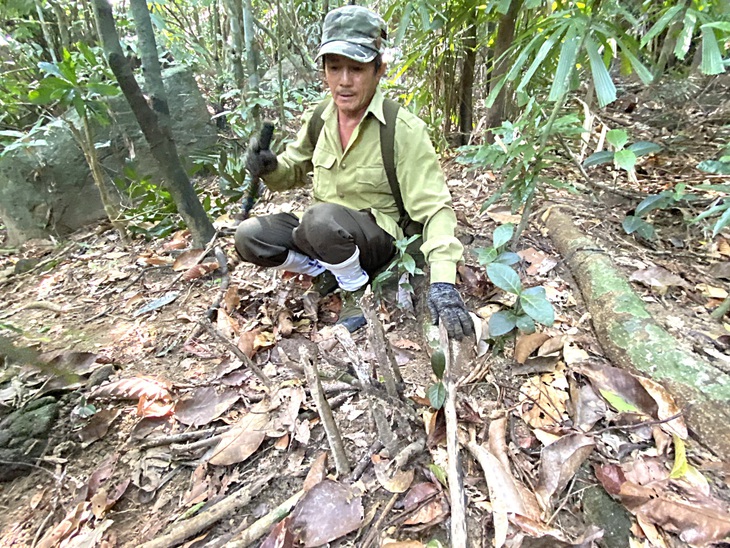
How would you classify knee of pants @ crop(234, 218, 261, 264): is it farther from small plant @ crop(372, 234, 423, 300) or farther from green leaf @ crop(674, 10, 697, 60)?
green leaf @ crop(674, 10, 697, 60)

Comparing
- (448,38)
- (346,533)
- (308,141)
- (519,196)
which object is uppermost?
(448,38)

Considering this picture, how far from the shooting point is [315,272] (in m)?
2.65

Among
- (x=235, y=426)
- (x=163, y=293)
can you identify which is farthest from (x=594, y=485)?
(x=163, y=293)

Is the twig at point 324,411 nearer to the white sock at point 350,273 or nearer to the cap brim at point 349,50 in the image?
the white sock at point 350,273

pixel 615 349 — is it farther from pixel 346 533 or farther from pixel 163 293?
pixel 163 293

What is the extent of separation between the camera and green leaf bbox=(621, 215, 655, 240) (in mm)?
2242

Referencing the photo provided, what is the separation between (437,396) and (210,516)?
806mm

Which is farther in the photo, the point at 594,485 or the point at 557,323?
the point at 557,323

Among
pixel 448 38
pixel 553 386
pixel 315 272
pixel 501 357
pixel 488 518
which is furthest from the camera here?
pixel 448 38

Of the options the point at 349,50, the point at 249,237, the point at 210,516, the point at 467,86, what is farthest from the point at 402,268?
the point at 467,86

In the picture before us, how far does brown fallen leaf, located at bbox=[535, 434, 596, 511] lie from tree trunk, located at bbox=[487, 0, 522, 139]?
2.32m

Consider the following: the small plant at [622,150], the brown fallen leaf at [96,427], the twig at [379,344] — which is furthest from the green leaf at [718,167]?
the brown fallen leaf at [96,427]

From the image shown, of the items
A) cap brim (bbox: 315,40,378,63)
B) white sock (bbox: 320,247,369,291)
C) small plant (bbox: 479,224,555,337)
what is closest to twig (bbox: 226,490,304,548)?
small plant (bbox: 479,224,555,337)

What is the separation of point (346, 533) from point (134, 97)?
2.39 meters
